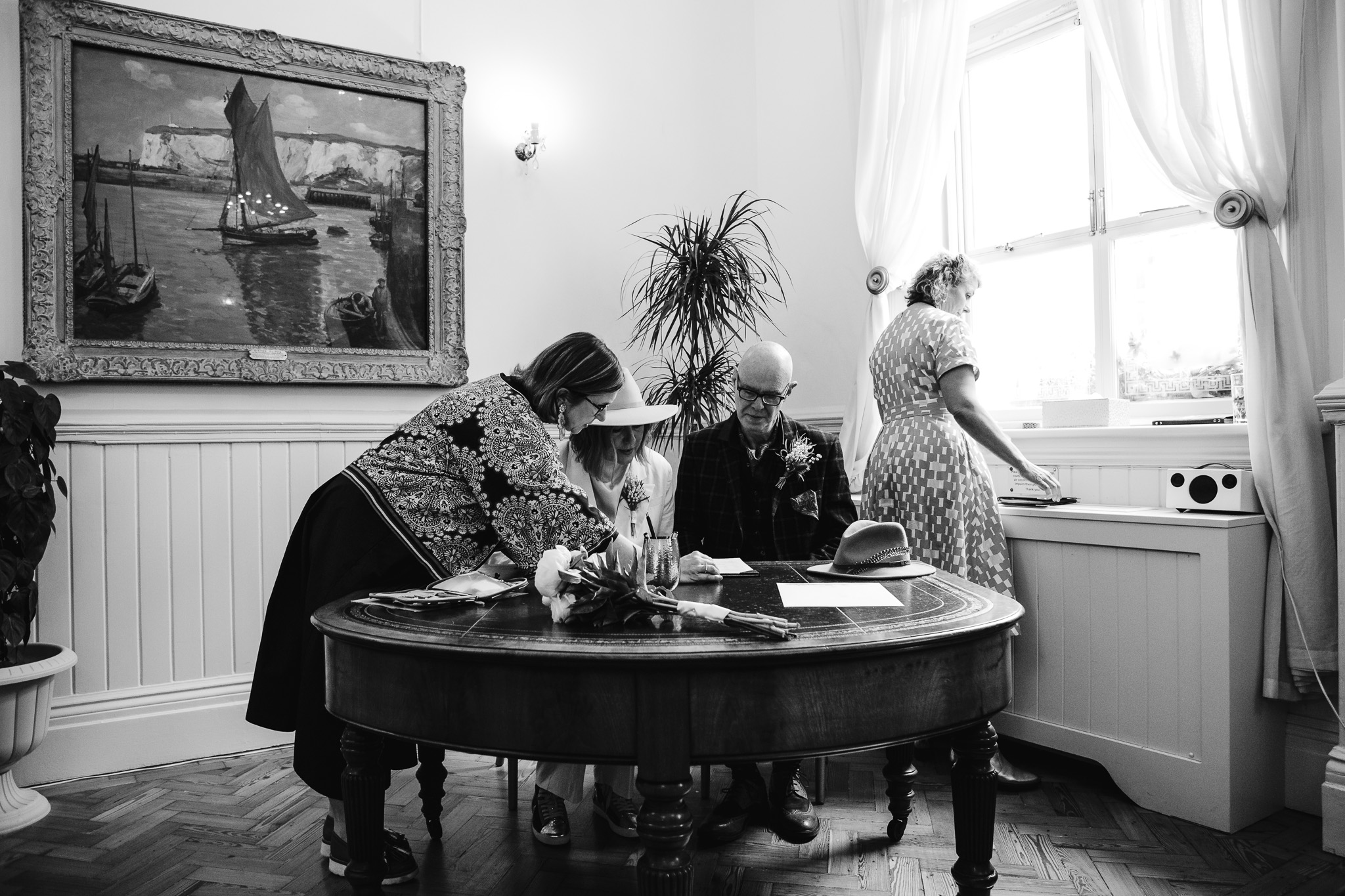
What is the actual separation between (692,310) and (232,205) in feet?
6.39

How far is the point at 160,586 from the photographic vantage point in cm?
334

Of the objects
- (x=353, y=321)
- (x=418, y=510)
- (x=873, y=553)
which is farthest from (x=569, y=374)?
(x=353, y=321)

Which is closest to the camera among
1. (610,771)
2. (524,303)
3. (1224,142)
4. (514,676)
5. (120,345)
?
(514,676)

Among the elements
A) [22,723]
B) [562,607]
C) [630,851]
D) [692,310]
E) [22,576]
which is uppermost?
[692,310]

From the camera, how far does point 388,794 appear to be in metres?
2.93

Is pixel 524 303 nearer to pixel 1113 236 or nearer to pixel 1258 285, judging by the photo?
pixel 1113 236

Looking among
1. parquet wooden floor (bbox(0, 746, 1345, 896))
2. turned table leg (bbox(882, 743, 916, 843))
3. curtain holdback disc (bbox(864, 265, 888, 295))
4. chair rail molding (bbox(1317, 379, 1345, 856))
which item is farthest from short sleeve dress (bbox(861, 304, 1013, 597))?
curtain holdback disc (bbox(864, 265, 888, 295))

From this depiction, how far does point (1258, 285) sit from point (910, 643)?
203cm

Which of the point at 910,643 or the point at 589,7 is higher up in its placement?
the point at 589,7

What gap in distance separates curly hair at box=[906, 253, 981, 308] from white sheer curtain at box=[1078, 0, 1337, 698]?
69cm

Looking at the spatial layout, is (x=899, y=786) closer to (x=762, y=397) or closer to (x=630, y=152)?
(x=762, y=397)

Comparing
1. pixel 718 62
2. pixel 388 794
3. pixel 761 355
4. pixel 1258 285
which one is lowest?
pixel 388 794

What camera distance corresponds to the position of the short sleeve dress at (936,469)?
2.87 m

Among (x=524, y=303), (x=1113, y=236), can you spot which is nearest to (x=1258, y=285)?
(x=1113, y=236)
